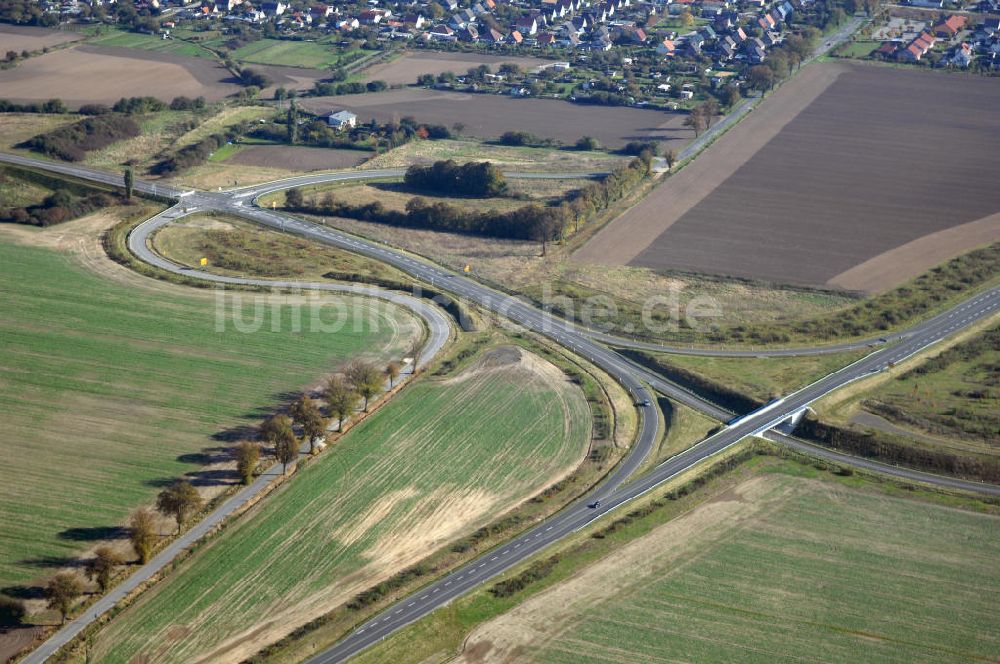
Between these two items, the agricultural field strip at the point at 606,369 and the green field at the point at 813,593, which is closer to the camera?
the green field at the point at 813,593

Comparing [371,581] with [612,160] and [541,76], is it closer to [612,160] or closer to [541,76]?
[612,160]

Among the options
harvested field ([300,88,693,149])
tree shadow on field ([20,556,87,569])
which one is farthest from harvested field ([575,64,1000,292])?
tree shadow on field ([20,556,87,569])

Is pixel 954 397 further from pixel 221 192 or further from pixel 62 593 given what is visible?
pixel 221 192

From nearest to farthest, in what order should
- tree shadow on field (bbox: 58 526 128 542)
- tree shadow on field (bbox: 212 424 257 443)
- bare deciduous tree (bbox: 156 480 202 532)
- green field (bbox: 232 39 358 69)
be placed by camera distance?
tree shadow on field (bbox: 58 526 128 542) < bare deciduous tree (bbox: 156 480 202 532) < tree shadow on field (bbox: 212 424 257 443) < green field (bbox: 232 39 358 69)

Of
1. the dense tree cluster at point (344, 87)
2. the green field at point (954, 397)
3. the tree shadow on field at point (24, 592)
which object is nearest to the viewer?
the tree shadow on field at point (24, 592)

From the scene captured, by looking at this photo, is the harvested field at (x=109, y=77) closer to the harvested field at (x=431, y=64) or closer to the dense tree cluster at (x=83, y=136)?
the dense tree cluster at (x=83, y=136)

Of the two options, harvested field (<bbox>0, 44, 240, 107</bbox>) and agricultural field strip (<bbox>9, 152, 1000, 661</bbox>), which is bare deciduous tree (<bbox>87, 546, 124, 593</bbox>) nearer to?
agricultural field strip (<bbox>9, 152, 1000, 661</bbox>)

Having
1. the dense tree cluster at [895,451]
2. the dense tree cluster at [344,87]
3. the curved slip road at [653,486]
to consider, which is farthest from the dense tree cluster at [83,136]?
the dense tree cluster at [895,451]
